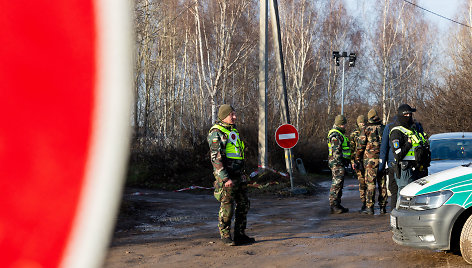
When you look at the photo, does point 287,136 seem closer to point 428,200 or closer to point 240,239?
point 240,239

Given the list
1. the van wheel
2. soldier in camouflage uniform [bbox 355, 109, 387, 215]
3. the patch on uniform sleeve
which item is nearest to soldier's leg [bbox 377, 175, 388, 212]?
soldier in camouflage uniform [bbox 355, 109, 387, 215]

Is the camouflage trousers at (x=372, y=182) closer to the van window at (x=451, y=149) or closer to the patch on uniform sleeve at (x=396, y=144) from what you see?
the van window at (x=451, y=149)

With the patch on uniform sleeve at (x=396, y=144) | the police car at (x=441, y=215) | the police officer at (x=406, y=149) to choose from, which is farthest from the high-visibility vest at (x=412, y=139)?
the police car at (x=441, y=215)

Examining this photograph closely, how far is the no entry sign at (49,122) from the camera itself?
96 centimetres

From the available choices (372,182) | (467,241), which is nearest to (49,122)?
(467,241)

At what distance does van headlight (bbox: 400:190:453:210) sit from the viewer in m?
5.62

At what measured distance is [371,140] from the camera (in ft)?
33.7

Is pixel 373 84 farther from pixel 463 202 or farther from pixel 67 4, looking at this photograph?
A: pixel 67 4

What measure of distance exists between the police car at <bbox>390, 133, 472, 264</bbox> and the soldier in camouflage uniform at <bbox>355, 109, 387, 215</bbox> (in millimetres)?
4188

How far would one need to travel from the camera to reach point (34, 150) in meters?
0.99

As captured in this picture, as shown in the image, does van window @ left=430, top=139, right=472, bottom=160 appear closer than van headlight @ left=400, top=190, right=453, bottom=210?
No

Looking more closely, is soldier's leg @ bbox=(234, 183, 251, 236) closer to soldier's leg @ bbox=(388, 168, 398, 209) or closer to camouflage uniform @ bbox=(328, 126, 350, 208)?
soldier's leg @ bbox=(388, 168, 398, 209)

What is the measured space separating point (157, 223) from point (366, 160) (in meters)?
4.05

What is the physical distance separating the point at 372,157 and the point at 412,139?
6.38ft
